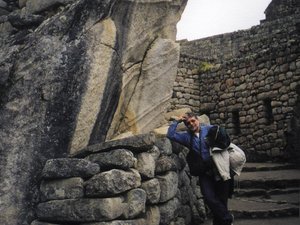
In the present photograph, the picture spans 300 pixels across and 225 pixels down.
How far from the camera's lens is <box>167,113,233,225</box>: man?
4.65 meters

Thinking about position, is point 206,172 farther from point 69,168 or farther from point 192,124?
point 69,168

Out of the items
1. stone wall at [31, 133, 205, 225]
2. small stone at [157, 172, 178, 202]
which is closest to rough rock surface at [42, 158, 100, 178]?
stone wall at [31, 133, 205, 225]

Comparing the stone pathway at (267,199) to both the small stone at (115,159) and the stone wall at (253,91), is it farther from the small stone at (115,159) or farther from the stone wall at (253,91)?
the stone wall at (253,91)

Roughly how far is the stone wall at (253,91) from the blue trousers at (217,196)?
18.4ft

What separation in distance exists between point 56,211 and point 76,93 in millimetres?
1335

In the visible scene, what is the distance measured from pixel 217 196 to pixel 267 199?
8.30 ft

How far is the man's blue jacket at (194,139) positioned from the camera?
4690 millimetres

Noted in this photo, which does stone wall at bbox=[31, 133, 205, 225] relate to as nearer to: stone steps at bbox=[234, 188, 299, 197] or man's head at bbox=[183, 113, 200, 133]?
man's head at bbox=[183, 113, 200, 133]

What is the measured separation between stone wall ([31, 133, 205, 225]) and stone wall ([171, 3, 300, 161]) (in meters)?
6.03

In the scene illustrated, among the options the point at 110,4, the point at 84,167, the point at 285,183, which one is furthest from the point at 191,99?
the point at 84,167

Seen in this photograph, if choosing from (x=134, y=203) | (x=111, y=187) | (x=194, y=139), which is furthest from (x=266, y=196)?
(x=111, y=187)

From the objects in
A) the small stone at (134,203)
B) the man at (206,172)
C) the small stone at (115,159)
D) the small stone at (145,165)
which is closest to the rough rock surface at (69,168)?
the small stone at (115,159)

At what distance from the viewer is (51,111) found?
14.9 feet

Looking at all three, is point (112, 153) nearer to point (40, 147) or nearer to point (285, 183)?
point (40, 147)
